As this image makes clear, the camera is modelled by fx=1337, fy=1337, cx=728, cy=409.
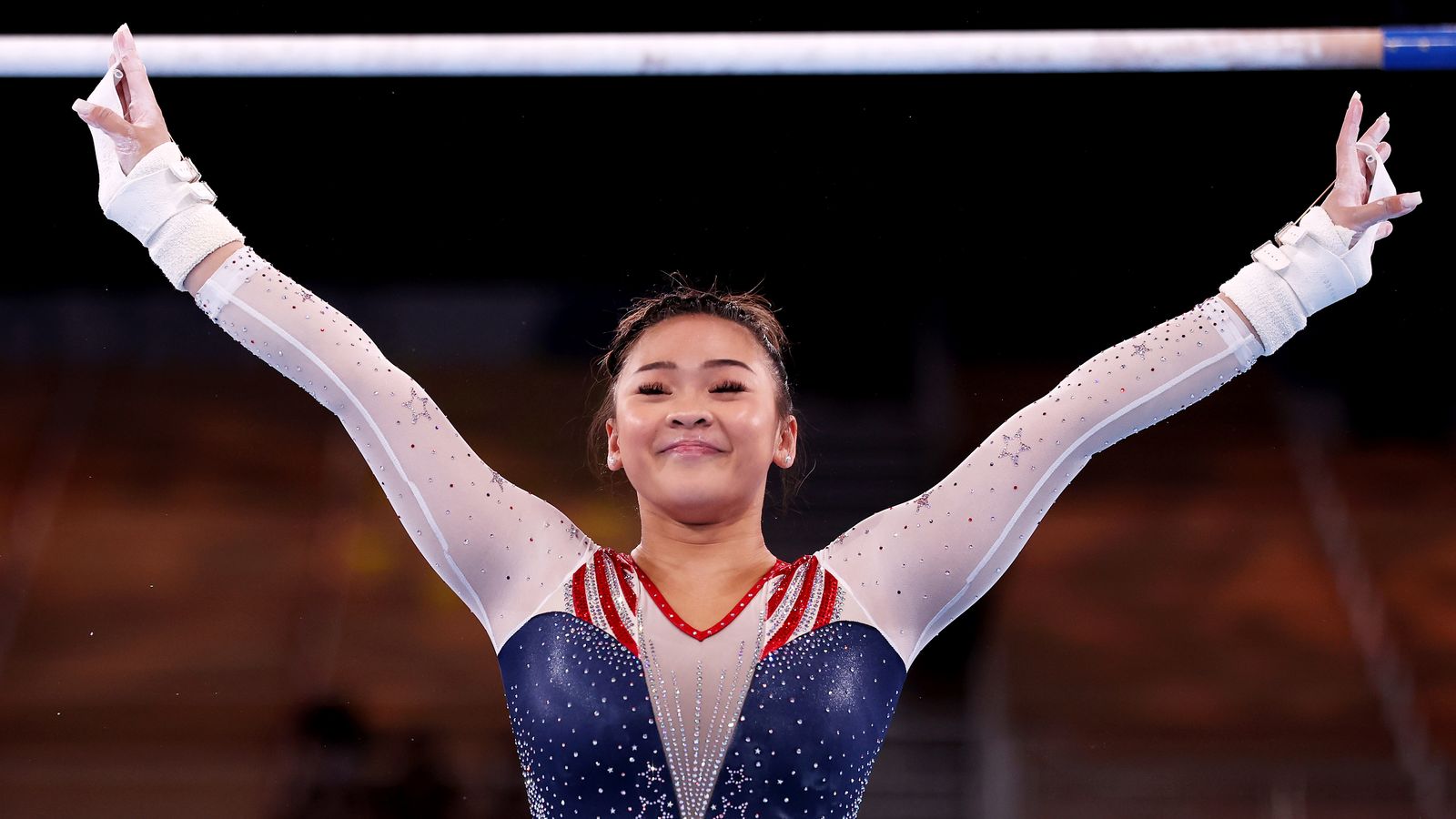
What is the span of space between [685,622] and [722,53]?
1.05m

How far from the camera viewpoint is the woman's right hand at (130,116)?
1796 mm

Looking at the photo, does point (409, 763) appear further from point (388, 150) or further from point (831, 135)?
point (831, 135)

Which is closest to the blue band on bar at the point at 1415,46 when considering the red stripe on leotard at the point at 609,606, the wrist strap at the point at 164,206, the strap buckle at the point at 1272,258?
the strap buckle at the point at 1272,258

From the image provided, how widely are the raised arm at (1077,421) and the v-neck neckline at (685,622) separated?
10 cm

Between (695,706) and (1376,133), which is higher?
(1376,133)

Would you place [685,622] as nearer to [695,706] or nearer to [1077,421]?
[695,706]

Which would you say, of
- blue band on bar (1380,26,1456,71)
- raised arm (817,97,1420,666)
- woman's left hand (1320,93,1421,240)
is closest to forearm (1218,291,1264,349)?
raised arm (817,97,1420,666)

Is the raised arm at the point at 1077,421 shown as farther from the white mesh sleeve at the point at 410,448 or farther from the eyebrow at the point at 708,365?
the white mesh sleeve at the point at 410,448

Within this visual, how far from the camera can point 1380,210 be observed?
70.6 inches

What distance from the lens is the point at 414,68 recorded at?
2.36 meters

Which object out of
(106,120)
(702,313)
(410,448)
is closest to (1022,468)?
(702,313)

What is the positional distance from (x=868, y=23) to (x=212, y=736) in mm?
2701

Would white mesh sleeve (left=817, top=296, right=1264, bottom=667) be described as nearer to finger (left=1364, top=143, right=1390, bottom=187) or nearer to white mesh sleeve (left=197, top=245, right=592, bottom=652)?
finger (left=1364, top=143, right=1390, bottom=187)

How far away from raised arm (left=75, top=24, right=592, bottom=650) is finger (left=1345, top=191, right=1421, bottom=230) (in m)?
1.15
